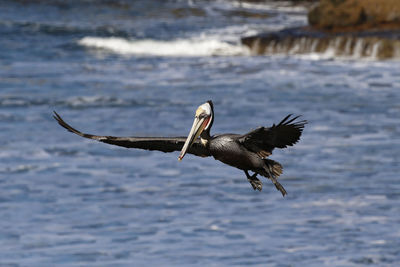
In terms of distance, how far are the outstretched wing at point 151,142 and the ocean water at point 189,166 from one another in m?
11.2

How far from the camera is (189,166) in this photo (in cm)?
2697

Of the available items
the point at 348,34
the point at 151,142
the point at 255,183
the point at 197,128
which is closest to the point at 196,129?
the point at 197,128

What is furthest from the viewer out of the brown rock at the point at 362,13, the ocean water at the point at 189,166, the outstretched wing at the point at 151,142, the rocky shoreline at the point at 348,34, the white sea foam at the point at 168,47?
the white sea foam at the point at 168,47

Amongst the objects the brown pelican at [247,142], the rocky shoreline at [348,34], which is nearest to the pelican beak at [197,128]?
the brown pelican at [247,142]

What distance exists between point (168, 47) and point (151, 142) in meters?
47.9

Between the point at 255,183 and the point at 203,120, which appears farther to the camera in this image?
the point at 255,183

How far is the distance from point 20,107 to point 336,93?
12.3 meters

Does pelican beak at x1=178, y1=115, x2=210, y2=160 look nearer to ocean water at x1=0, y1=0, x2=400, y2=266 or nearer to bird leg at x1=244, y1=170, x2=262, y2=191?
bird leg at x1=244, y1=170, x2=262, y2=191

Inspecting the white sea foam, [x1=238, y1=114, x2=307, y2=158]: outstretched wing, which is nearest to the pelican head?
[x1=238, y1=114, x2=307, y2=158]: outstretched wing

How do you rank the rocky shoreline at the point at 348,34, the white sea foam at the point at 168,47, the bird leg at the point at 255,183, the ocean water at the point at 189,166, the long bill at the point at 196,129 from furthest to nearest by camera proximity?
the white sea foam at the point at 168,47 < the rocky shoreline at the point at 348,34 < the ocean water at the point at 189,166 < the bird leg at the point at 255,183 < the long bill at the point at 196,129

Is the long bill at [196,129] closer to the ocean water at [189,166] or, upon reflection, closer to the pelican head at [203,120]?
the pelican head at [203,120]

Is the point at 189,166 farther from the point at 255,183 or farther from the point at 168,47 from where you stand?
the point at 168,47

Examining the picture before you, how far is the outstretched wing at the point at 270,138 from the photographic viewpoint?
22.7 feet

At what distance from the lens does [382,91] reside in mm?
38438
